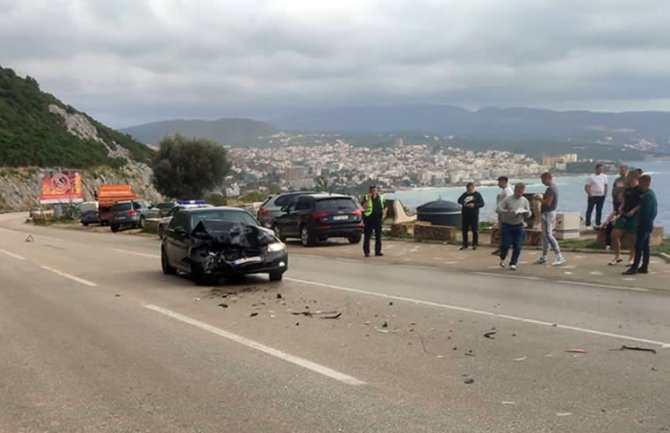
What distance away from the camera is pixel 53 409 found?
5.65 m

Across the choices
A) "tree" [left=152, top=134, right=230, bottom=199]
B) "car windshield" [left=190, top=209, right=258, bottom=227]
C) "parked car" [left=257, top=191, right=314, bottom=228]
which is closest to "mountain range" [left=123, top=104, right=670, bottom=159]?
"tree" [left=152, top=134, right=230, bottom=199]

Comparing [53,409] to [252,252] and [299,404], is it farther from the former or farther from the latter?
[252,252]

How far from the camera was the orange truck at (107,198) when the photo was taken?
151ft

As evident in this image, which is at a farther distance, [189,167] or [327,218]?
[189,167]

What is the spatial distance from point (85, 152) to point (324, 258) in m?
91.0

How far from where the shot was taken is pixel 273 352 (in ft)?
24.2

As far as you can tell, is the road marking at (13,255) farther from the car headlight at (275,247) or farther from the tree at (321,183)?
the tree at (321,183)

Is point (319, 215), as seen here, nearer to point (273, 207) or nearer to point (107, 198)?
point (273, 207)

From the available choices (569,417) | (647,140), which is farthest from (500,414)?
(647,140)

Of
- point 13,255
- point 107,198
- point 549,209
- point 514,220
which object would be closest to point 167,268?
point 514,220

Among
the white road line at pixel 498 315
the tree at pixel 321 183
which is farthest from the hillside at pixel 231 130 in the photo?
the white road line at pixel 498 315

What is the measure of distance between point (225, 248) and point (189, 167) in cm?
5673

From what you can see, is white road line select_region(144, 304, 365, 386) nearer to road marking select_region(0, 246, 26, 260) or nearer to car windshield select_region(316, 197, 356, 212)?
car windshield select_region(316, 197, 356, 212)

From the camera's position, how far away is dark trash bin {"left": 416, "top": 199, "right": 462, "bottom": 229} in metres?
23.7
